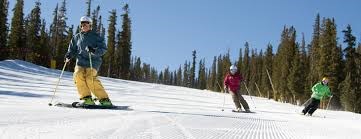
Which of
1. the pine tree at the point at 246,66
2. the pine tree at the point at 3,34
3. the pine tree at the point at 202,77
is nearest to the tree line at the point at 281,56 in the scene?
the pine tree at the point at 3,34

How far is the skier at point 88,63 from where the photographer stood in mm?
10906

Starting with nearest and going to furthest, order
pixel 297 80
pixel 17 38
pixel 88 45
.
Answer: pixel 88 45 → pixel 297 80 → pixel 17 38

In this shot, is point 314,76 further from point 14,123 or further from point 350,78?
point 14,123

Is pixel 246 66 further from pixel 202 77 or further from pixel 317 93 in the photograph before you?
pixel 317 93

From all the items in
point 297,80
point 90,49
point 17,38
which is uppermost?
point 17,38

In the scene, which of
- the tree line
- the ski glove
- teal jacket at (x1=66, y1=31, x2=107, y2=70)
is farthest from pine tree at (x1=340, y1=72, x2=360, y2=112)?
the ski glove

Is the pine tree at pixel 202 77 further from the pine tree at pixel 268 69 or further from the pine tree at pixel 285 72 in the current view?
the pine tree at pixel 285 72

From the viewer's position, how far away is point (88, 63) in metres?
11.0

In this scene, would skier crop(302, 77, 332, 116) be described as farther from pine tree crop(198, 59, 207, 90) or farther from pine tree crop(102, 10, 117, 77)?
pine tree crop(198, 59, 207, 90)

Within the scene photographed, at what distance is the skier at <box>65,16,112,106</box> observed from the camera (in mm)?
10906

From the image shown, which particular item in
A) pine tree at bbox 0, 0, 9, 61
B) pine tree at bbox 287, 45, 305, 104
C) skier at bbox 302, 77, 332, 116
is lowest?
skier at bbox 302, 77, 332, 116

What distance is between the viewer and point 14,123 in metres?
5.05

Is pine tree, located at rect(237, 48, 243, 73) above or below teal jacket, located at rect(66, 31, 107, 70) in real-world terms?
above

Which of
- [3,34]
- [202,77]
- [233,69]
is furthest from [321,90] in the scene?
[202,77]
